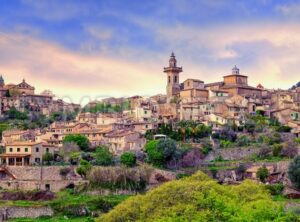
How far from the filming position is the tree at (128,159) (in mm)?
56159

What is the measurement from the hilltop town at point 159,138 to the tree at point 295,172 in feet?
1.57

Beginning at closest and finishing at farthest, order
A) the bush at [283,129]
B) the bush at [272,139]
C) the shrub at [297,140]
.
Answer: the shrub at [297,140] → the bush at [272,139] → the bush at [283,129]

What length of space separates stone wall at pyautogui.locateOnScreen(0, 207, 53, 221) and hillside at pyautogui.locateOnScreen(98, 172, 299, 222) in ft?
50.4

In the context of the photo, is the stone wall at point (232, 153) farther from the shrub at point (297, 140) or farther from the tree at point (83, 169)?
the tree at point (83, 169)

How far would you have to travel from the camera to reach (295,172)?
50906 mm

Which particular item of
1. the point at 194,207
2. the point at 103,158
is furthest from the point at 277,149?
the point at 194,207

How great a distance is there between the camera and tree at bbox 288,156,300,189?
50.8m

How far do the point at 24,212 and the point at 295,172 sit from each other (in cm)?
1998

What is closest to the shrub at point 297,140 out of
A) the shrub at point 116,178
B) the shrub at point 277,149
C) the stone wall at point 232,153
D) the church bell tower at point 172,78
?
the shrub at point 277,149

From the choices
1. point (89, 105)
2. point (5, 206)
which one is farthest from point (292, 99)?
point (5, 206)

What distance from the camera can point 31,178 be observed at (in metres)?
55.0

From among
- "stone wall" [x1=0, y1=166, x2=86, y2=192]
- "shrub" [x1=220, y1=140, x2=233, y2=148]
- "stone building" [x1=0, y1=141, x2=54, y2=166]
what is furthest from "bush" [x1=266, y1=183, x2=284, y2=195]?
"stone building" [x1=0, y1=141, x2=54, y2=166]

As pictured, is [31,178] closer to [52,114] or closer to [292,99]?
[52,114]

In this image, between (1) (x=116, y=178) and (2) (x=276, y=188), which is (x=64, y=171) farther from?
(2) (x=276, y=188)
